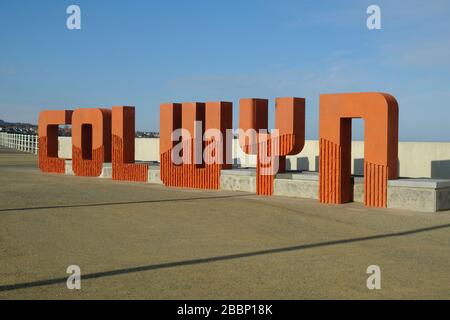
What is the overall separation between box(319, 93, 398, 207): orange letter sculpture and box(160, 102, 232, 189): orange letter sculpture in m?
4.48

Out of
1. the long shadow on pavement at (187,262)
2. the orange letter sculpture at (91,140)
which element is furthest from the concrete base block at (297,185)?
the orange letter sculpture at (91,140)

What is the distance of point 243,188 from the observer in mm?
18844

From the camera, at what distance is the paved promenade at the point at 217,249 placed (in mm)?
6641

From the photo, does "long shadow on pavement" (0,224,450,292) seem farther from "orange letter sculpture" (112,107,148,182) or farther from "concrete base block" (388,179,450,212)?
"orange letter sculpture" (112,107,148,182)

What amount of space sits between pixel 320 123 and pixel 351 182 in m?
1.94

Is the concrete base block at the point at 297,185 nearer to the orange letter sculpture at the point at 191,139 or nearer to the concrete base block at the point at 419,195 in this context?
the concrete base block at the point at 419,195

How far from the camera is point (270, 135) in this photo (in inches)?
701

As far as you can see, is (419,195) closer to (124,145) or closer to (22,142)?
(124,145)

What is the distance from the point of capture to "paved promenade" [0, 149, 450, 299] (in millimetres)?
6641

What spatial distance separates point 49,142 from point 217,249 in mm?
20985

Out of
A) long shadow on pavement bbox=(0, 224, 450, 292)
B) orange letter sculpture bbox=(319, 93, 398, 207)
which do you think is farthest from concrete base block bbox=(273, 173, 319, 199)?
long shadow on pavement bbox=(0, 224, 450, 292)

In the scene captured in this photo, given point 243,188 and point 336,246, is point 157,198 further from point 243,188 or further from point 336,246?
point 336,246

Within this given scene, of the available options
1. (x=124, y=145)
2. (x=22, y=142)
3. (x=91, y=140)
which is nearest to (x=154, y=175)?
(x=124, y=145)
